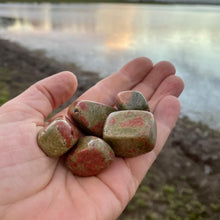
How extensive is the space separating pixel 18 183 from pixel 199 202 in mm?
1428

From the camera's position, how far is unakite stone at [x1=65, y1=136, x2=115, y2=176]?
4.17 ft

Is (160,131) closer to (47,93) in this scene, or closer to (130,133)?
(130,133)

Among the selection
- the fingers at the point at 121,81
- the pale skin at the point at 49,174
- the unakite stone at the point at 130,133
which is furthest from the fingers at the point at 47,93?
the unakite stone at the point at 130,133

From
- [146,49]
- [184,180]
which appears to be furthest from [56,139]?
[146,49]

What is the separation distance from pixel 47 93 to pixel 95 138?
49 cm

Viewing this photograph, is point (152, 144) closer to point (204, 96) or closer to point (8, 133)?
point (8, 133)

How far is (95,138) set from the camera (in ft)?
4.39

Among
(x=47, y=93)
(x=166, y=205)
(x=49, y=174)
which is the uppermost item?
(x=47, y=93)

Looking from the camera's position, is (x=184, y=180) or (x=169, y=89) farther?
(x=184, y=180)

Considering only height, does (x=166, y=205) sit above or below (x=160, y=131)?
below

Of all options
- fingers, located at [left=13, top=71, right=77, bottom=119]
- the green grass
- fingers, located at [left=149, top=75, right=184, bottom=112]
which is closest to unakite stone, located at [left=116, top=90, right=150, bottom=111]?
fingers, located at [left=149, top=75, right=184, bottom=112]

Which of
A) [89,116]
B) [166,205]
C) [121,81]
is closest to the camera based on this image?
[89,116]

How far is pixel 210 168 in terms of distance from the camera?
7.18 feet

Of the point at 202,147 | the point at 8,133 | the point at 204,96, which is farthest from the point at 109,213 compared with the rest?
the point at 204,96
